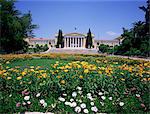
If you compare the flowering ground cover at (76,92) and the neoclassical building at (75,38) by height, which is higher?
the neoclassical building at (75,38)

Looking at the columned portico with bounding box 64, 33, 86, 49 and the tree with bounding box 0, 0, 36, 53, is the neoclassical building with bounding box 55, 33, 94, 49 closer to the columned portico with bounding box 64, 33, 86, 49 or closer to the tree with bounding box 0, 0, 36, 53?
the columned portico with bounding box 64, 33, 86, 49

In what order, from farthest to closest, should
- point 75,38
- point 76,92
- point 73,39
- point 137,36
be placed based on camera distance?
point 73,39 < point 75,38 < point 137,36 < point 76,92

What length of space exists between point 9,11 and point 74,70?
37836 millimetres

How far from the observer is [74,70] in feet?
21.4

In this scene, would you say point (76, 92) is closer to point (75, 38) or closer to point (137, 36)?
point (137, 36)

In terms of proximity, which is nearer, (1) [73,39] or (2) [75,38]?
(2) [75,38]

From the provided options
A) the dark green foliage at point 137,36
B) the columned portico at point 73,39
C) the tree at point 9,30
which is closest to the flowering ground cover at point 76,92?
the tree at point 9,30

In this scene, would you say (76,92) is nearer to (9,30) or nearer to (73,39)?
(9,30)

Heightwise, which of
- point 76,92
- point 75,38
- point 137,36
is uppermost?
point 75,38

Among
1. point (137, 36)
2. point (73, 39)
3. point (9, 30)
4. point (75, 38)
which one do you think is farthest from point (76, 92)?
point (73, 39)

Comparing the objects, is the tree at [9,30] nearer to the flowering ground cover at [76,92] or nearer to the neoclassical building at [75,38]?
the flowering ground cover at [76,92]

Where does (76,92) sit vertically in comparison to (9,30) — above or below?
below

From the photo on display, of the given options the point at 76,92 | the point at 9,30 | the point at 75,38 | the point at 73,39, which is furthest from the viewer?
the point at 73,39

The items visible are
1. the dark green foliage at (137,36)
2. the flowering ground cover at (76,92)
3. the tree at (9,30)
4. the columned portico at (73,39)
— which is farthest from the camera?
the columned portico at (73,39)
